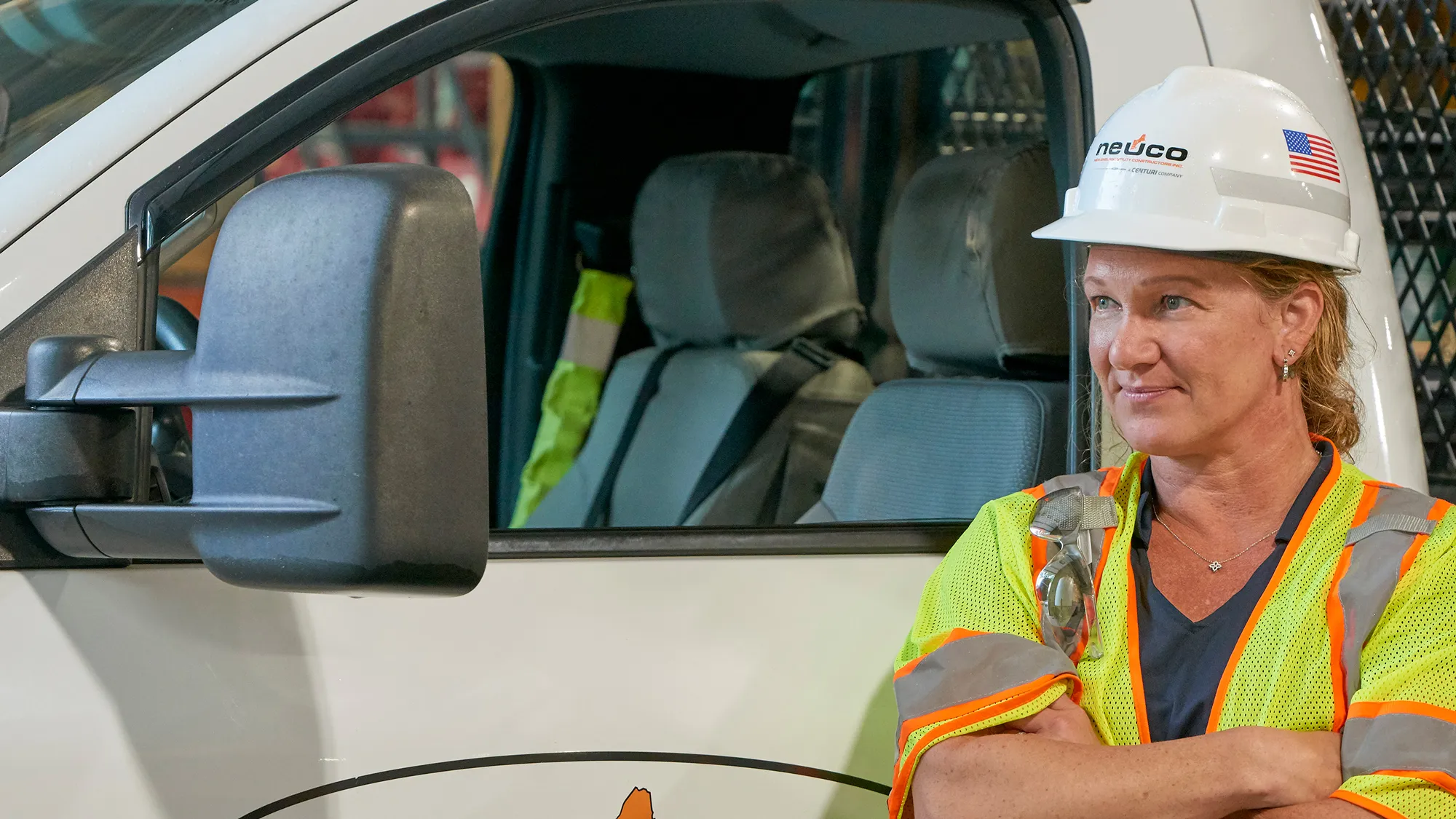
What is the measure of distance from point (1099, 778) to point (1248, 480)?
455 mm

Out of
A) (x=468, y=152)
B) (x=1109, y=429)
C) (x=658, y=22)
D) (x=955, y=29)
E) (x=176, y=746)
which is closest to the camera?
(x=176, y=746)

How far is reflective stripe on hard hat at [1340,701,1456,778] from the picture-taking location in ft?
4.94

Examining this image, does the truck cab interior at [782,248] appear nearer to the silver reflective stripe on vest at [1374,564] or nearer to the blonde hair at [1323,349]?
the blonde hair at [1323,349]

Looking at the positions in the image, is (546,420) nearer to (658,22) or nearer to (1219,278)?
(658,22)

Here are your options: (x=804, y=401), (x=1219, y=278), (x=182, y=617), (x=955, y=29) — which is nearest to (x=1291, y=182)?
(x=1219, y=278)

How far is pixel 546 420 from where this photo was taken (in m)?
2.74

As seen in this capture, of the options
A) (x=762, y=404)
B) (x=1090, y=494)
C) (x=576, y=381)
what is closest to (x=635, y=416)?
(x=576, y=381)

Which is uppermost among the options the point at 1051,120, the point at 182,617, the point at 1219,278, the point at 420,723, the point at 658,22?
the point at 658,22

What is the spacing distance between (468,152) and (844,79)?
848 millimetres

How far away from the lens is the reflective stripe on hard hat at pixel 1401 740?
59.2 inches

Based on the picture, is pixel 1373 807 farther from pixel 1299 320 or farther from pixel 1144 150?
pixel 1144 150

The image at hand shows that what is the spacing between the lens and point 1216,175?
1.72 m

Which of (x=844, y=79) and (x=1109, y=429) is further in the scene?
(x=844, y=79)

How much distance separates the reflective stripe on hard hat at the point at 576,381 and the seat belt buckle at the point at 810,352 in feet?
1.36
